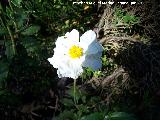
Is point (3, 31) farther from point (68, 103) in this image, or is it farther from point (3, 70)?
point (68, 103)

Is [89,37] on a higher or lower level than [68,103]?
higher

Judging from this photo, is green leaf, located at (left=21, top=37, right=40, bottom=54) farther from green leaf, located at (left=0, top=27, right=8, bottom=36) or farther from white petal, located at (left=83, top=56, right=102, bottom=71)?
white petal, located at (left=83, top=56, right=102, bottom=71)

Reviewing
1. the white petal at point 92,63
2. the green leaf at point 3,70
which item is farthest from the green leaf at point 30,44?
the white petal at point 92,63

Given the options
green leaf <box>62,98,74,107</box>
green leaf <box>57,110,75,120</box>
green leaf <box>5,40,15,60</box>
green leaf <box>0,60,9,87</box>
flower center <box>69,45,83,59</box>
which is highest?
green leaf <box>5,40,15,60</box>

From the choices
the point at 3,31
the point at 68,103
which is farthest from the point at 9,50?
the point at 68,103

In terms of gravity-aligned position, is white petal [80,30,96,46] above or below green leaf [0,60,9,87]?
above

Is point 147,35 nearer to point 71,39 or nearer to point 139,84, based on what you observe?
point 139,84

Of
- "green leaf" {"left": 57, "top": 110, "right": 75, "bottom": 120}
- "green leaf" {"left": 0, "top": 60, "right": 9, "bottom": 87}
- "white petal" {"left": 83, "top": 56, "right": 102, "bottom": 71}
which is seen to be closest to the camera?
"white petal" {"left": 83, "top": 56, "right": 102, "bottom": 71}

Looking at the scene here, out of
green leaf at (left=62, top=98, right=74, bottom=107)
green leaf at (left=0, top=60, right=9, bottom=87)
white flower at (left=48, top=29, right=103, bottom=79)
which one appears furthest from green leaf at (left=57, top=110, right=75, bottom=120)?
green leaf at (left=0, top=60, right=9, bottom=87)
